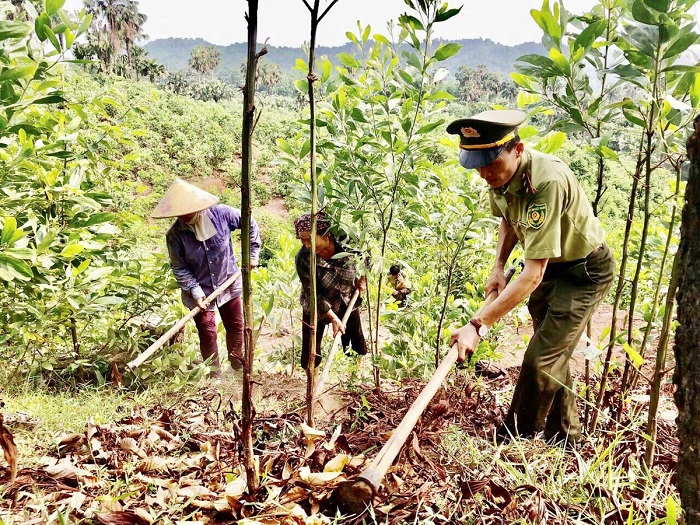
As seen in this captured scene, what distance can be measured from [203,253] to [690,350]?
3.43 metres

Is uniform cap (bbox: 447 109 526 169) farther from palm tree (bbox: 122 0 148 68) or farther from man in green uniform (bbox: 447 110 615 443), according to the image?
palm tree (bbox: 122 0 148 68)

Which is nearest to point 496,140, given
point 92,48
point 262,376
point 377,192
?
point 377,192

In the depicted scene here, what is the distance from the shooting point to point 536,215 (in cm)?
205

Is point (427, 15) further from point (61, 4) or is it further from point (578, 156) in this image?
point (578, 156)

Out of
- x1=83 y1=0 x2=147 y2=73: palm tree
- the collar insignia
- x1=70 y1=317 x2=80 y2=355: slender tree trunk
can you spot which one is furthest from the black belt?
x1=83 y1=0 x2=147 y2=73: palm tree

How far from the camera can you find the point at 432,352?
10.8 ft

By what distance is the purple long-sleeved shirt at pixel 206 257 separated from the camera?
12.2 feet

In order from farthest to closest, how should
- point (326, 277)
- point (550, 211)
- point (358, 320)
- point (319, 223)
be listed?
point (358, 320) → point (326, 277) → point (319, 223) → point (550, 211)

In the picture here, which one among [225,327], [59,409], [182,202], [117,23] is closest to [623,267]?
[182,202]

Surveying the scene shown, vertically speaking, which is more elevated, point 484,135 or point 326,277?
point 484,135

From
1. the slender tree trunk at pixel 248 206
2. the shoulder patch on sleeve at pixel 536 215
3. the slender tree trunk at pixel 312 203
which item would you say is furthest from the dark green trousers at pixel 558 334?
the slender tree trunk at pixel 248 206

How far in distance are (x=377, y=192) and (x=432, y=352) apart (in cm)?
127

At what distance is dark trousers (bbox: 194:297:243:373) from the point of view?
12.8 ft

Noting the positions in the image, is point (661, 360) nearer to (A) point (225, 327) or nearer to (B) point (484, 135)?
(B) point (484, 135)
